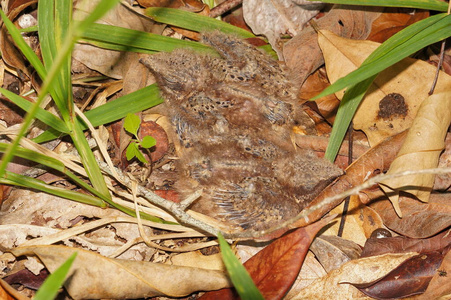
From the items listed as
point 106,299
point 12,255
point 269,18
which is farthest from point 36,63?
point 269,18

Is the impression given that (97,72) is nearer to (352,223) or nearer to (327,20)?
(327,20)

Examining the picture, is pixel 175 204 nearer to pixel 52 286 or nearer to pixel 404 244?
pixel 52 286

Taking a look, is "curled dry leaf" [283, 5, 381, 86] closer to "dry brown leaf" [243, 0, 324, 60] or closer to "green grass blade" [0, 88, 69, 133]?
"dry brown leaf" [243, 0, 324, 60]

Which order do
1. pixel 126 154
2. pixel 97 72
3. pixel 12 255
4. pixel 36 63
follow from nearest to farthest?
pixel 36 63 < pixel 12 255 < pixel 126 154 < pixel 97 72

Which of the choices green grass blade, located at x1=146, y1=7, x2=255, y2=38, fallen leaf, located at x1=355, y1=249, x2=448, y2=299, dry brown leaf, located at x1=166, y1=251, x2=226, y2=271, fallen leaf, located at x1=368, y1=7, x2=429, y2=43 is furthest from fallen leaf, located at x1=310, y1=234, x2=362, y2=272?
green grass blade, located at x1=146, y1=7, x2=255, y2=38

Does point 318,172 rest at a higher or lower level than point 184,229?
higher

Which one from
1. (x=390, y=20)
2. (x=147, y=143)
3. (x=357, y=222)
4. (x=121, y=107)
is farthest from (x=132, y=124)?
(x=390, y=20)
